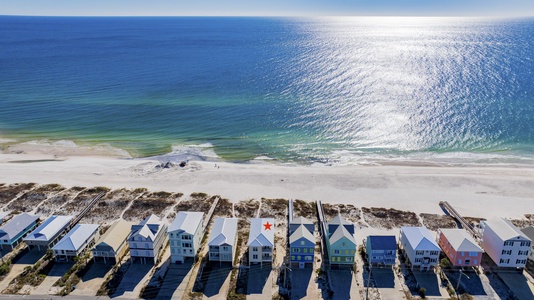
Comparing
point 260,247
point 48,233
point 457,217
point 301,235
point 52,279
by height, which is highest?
point 301,235

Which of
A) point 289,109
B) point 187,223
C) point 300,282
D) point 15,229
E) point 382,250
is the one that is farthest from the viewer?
point 289,109

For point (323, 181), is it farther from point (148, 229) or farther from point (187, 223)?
point (148, 229)

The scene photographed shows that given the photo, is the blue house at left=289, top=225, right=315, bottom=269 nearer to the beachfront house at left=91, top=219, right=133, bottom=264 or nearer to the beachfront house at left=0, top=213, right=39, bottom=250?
the beachfront house at left=91, top=219, right=133, bottom=264

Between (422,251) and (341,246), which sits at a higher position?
(341,246)

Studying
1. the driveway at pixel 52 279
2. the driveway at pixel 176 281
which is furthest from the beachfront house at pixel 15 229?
the driveway at pixel 176 281

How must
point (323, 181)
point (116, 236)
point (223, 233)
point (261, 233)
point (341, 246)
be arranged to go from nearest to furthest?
point (341, 246) < point (261, 233) < point (223, 233) < point (116, 236) < point (323, 181)

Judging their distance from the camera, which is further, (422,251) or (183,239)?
(183,239)

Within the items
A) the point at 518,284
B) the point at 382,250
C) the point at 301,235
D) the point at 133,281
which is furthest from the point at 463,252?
the point at 133,281
